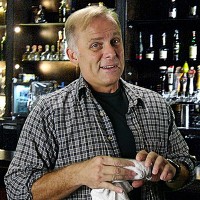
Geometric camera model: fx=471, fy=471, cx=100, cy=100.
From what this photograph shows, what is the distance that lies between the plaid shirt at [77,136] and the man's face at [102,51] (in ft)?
0.22

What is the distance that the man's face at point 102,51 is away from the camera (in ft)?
5.08

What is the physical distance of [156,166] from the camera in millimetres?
1354

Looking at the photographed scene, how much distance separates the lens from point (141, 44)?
4824 mm

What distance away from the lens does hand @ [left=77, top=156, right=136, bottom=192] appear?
127cm

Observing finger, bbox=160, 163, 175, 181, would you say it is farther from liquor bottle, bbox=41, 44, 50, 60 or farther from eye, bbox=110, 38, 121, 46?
liquor bottle, bbox=41, 44, 50, 60

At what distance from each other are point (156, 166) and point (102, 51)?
434 millimetres

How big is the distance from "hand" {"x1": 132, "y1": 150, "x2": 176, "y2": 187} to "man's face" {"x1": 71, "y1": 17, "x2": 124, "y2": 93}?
311 mm

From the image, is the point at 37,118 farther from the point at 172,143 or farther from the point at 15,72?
the point at 15,72

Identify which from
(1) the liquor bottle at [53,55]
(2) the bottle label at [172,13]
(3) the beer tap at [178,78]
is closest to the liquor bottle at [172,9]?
(2) the bottle label at [172,13]

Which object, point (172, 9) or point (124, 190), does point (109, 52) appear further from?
point (172, 9)

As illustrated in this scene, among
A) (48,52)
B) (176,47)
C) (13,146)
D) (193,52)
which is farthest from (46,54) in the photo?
(193,52)

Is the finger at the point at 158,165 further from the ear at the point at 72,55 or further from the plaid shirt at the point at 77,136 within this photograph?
the ear at the point at 72,55

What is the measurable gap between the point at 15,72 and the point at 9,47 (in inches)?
11.4

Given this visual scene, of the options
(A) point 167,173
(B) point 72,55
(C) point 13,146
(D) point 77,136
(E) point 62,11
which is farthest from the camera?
(E) point 62,11
